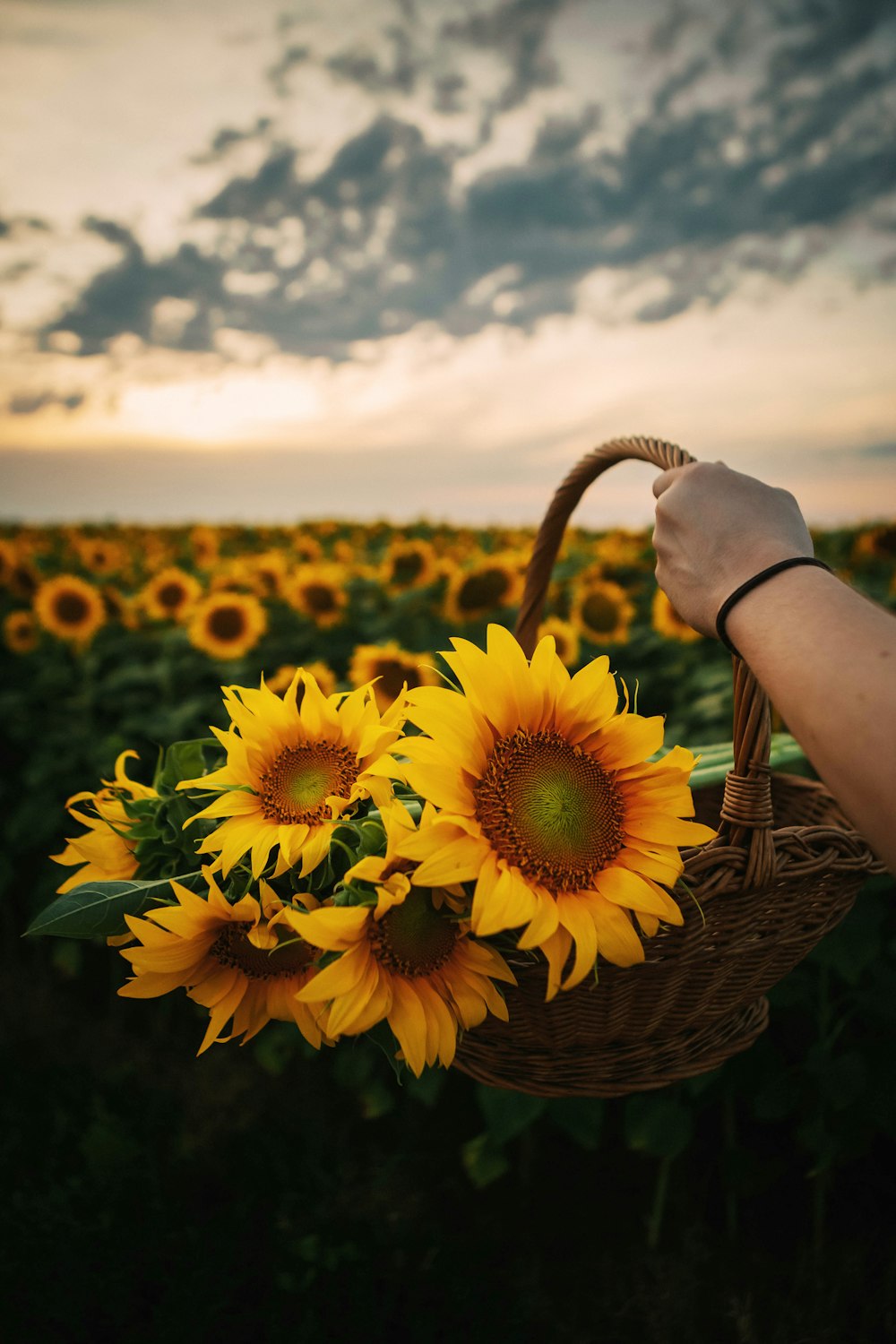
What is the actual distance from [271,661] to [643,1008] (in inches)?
117

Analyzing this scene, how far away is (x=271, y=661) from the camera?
12.4 feet

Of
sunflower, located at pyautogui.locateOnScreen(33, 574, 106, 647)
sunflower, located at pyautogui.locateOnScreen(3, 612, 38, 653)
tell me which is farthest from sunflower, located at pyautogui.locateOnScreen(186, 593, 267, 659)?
sunflower, located at pyautogui.locateOnScreen(3, 612, 38, 653)

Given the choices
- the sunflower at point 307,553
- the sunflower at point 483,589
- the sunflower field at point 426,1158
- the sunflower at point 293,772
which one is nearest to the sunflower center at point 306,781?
the sunflower at point 293,772

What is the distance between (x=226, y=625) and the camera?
3.69 meters

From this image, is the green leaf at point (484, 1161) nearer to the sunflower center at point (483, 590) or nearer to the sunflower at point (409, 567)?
the sunflower center at point (483, 590)

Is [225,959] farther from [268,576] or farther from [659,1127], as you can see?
[268,576]

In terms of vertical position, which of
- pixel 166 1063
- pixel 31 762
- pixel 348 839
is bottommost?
pixel 166 1063

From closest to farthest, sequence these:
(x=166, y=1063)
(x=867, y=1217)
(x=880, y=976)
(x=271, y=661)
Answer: (x=880, y=976) < (x=867, y=1217) < (x=166, y=1063) < (x=271, y=661)

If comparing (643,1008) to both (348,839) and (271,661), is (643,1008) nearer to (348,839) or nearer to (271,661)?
(348,839)

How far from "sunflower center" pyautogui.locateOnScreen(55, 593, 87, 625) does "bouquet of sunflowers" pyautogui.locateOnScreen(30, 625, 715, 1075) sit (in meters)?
3.43

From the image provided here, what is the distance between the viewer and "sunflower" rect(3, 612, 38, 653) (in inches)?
165

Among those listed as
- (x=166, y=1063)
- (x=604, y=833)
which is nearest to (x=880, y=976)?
(x=604, y=833)

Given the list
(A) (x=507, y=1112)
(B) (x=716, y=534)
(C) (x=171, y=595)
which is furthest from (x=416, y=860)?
(C) (x=171, y=595)

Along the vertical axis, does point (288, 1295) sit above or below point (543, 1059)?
below
